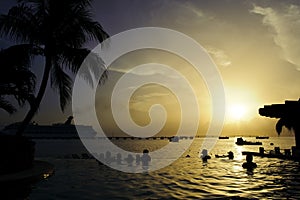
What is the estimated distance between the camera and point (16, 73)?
59.2 feet

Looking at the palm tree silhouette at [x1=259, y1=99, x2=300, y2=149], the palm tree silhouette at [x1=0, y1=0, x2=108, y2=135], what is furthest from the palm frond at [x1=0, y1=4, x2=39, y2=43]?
the palm tree silhouette at [x1=259, y1=99, x2=300, y2=149]

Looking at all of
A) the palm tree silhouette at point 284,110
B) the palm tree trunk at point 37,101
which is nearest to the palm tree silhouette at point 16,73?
the palm tree trunk at point 37,101

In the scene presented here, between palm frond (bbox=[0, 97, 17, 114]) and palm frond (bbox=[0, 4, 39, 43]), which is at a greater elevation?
palm frond (bbox=[0, 4, 39, 43])

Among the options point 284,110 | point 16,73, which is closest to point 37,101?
point 16,73

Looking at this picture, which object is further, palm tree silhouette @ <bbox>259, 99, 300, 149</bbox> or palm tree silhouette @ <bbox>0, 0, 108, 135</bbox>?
palm tree silhouette @ <bbox>259, 99, 300, 149</bbox>

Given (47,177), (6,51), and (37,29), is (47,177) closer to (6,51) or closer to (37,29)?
(6,51)

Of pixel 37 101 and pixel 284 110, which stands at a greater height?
pixel 284 110

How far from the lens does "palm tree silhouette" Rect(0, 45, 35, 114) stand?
17797mm

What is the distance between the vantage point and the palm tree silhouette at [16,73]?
58.4ft

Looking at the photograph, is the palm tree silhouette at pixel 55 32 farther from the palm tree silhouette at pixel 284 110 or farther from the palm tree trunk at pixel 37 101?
the palm tree silhouette at pixel 284 110

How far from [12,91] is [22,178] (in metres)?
7.00

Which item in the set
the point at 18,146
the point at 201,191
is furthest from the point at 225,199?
the point at 18,146

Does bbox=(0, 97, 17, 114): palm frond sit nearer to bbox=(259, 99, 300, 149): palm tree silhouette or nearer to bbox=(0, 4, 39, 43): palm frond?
bbox=(0, 4, 39, 43): palm frond

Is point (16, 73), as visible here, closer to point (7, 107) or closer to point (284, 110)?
point (7, 107)
